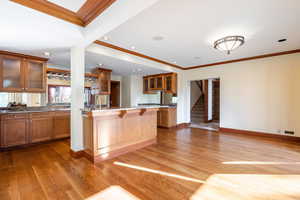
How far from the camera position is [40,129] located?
350cm

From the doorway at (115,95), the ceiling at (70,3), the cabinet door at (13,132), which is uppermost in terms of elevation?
the ceiling at (70,3)

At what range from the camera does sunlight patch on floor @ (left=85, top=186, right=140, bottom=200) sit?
5.27 feet

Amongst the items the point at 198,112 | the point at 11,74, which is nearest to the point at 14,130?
the point at 11,74

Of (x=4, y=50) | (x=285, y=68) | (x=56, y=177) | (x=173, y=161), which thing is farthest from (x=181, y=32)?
(x=4, y=50)

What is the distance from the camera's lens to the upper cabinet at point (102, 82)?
4641 millimetres

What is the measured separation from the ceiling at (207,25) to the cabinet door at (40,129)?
2781mm

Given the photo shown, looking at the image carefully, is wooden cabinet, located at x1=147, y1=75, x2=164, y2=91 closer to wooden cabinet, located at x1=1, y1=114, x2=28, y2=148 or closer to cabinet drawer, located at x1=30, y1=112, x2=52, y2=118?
cabinet drawer, located at x1=30, y1=112, x2=52, y2=118

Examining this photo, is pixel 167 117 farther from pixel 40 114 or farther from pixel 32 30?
pixel 32 30

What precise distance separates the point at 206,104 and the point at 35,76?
6.87 m

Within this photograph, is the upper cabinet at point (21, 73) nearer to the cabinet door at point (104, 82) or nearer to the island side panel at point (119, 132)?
the cabinet door at point (104, 82)

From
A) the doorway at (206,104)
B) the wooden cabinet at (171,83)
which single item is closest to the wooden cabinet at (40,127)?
the wooden cabinet at (171,83)

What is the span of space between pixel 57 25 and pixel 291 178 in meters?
4.34

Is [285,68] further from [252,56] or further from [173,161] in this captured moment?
[173,161]

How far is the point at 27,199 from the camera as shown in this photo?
1.58 m
